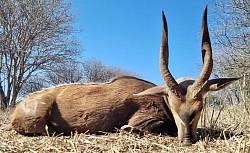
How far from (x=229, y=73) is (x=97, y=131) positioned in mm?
7473

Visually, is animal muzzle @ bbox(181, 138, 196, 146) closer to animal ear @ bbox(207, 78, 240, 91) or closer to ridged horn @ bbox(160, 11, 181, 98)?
ridged horn @ bbox(160, 11, 181, 98)

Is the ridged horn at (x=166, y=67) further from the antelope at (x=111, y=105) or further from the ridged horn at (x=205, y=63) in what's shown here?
the ridged horn at (x=205, y=63)

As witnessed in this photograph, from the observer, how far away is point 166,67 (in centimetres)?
416

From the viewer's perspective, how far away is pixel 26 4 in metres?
21.2

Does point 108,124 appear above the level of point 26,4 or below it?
below

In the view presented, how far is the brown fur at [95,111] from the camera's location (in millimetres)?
4582

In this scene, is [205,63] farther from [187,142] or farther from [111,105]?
[111,105]

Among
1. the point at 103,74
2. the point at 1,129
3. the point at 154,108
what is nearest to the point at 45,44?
the point at 103,74

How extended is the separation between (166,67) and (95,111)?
1.40m

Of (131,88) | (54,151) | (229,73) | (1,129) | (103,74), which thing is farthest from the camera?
(103,74)

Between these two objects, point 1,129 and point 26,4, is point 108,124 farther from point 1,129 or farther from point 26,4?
point 26,4

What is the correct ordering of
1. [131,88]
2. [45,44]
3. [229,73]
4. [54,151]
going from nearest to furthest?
[54,151]
[131,88]
[229,73]
[45,44]

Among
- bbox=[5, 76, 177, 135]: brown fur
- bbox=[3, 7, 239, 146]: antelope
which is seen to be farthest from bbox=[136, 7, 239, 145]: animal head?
bbox=[5, 76, 177, 135]: brown fur

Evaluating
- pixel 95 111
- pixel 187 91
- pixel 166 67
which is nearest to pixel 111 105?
pixel 95 111
